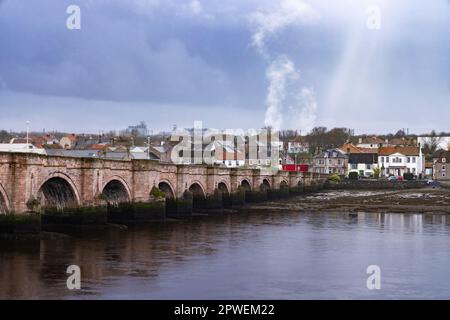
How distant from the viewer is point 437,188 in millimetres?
104062

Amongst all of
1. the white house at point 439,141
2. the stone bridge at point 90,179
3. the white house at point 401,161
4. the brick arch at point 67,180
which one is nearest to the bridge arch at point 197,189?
the stone bridge at point 90,179

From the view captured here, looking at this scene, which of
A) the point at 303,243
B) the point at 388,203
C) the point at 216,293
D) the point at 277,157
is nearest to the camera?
the point at 216,293

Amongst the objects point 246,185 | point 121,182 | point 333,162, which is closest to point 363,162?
point 333,162

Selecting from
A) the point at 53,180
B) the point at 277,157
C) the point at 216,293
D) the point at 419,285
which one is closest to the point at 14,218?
the point at 53,180

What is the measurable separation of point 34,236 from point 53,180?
23.6 feet

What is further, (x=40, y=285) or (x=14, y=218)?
(x=14, y=218)

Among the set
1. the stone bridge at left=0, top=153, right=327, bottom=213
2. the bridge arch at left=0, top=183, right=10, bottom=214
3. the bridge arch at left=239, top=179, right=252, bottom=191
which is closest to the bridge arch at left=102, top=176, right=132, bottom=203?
the stone bridge at left=0, top=153, right=327, bottom=213

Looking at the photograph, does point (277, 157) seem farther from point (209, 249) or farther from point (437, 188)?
point (209, 249)

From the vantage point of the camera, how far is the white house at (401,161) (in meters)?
142

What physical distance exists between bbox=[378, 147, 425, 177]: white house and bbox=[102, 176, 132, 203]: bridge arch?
317 feet

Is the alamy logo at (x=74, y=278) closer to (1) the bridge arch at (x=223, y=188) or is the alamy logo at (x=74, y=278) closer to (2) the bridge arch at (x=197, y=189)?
(2) the bridge arch at (x=197, y=189)

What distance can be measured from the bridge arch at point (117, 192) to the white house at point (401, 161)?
317 feet

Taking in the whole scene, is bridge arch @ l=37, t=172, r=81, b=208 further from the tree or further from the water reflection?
the tree
